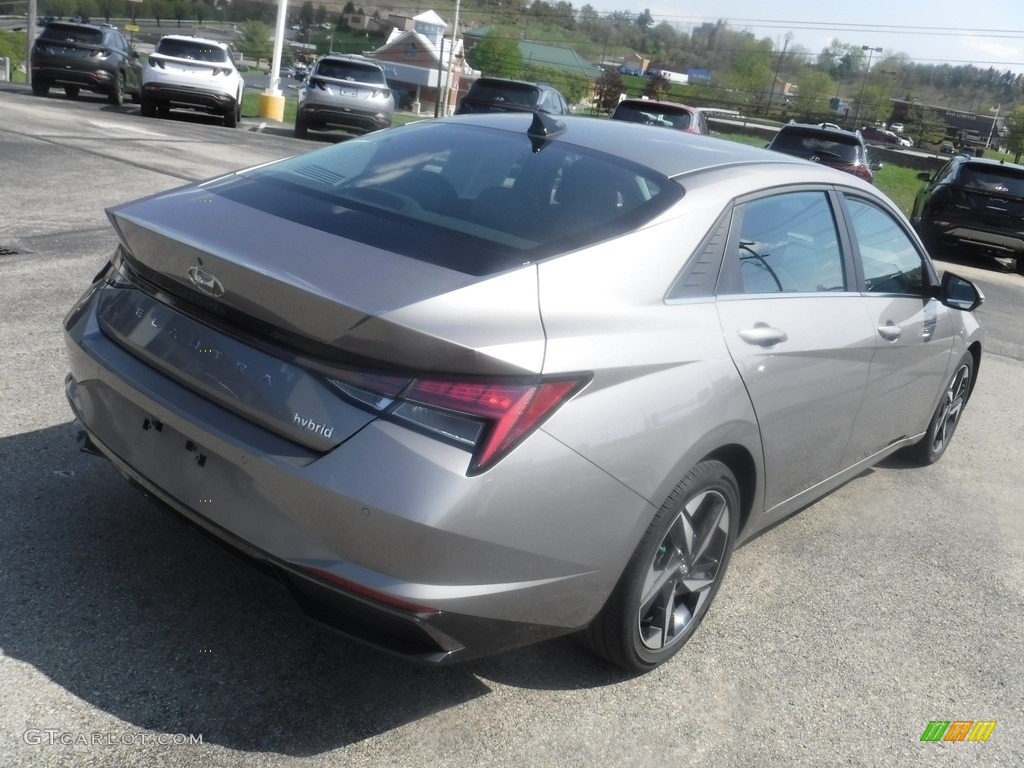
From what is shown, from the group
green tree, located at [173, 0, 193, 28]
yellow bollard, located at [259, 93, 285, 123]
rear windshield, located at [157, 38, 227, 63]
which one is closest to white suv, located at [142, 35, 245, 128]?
rear windshield, located at [157, 38, 227, 63]

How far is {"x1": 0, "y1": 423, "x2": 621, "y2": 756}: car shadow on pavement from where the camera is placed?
8.68 ft

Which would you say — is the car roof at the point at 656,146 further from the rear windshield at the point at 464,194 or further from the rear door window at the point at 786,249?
the rear door window at the point at 786,249

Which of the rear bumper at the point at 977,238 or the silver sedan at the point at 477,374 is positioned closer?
the silver sedan at the point at 477,374

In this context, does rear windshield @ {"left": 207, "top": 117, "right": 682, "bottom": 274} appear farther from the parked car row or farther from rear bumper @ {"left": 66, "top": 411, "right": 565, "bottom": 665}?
the parked car row

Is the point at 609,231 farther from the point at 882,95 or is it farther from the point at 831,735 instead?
the point at 882,95

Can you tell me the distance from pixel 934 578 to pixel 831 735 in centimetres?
144

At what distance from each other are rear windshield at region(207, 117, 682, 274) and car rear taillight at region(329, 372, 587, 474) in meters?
0.37

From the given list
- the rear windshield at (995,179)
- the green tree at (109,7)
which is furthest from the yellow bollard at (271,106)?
the green tree at (109,7)

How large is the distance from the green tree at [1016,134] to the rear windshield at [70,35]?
52.0m

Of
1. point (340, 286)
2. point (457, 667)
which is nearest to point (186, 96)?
point (457, 667)

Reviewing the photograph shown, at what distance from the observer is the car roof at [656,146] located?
11.3ft

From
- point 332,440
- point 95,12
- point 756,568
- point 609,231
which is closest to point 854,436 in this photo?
point 756,568

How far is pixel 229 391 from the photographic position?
101 inches

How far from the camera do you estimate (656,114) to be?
16.2m
